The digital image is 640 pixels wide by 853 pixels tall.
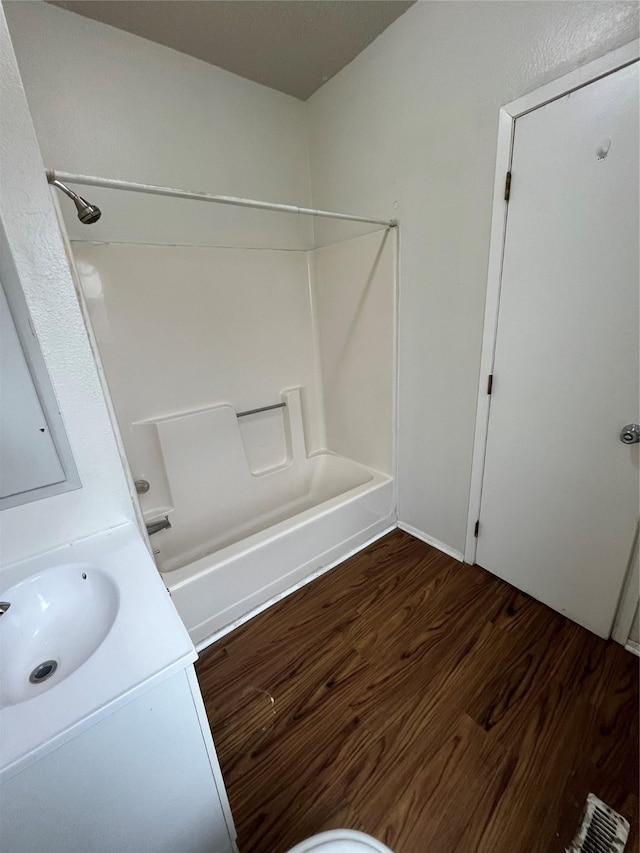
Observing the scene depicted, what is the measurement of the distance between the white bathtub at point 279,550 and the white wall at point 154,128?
1.58 meters

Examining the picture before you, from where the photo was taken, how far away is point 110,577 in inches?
34.6

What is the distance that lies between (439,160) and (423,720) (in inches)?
87.4

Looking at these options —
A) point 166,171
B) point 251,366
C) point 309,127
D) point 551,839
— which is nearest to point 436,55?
point 309,127

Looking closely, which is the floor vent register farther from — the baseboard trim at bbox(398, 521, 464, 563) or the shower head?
the shower head

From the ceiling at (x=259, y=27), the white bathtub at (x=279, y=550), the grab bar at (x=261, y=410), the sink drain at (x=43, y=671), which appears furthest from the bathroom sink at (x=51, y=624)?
the ceiling at (x=259, y=27)

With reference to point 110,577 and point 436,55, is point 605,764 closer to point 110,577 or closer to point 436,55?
point 110,577

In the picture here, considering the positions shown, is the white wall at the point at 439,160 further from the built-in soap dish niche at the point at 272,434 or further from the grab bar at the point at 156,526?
the grab bar at the point at 156,526

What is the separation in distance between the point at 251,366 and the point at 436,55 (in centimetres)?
165

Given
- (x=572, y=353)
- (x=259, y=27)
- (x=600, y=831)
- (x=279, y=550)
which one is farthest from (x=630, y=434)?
(x=259, y=27)

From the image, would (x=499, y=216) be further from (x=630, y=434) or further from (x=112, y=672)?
(x=112, y=672)

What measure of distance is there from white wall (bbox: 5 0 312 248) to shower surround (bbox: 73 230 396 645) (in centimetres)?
14

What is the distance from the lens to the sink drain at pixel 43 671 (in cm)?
78

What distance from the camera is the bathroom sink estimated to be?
2.52 feet

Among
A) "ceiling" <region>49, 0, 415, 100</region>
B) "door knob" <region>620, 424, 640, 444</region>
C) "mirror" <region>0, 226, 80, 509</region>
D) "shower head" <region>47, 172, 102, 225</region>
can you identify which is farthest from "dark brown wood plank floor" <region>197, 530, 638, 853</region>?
"ceiling" <region>49, 0, 415, 100</region>
